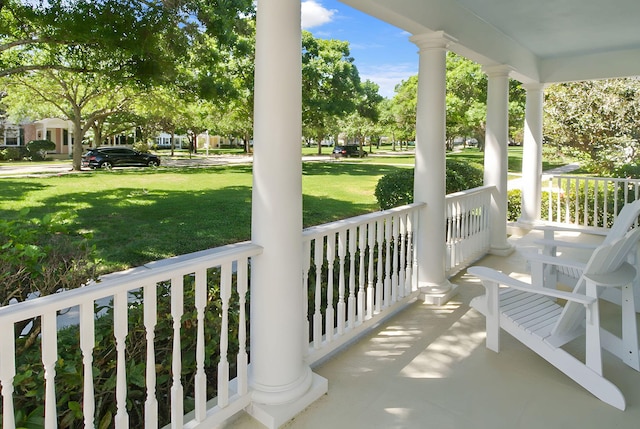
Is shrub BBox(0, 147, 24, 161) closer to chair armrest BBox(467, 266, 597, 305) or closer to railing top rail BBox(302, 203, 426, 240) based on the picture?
railing top rail BBox(302, 203, 426, 240)

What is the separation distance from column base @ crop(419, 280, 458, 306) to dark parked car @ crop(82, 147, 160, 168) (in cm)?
2140

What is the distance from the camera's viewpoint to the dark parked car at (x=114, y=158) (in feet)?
71.5

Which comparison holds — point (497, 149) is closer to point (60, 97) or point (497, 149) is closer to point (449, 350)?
point (449, 350)

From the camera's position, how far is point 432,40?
3.81m

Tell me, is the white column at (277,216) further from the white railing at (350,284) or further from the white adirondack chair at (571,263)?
the white adirondack chair at (571,263)

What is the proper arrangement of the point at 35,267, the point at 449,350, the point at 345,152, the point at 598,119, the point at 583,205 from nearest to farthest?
1. the point at 35,267
2. the point at 449,350
3. the point at 583,205
4. the point at 598,119
5. the point at 345,152

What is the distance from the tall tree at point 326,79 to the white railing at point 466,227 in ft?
44.6

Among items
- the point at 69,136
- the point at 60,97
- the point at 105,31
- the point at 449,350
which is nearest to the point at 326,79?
the point at 60,97

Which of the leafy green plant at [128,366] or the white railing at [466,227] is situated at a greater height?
the white railing at [466,227]

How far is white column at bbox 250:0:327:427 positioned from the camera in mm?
2123

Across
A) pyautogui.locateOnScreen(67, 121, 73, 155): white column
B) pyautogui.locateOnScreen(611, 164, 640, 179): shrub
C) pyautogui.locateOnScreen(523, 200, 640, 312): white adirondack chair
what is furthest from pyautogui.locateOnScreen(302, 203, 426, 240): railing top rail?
pyautogui.locateOnScreen(67, 121, 73, 155): white column

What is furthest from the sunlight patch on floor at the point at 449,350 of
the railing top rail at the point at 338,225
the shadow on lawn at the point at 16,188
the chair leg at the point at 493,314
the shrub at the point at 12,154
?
the shrub at the point at 12,154

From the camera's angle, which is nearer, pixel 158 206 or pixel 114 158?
pixel 158 206

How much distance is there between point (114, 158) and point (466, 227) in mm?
21598
